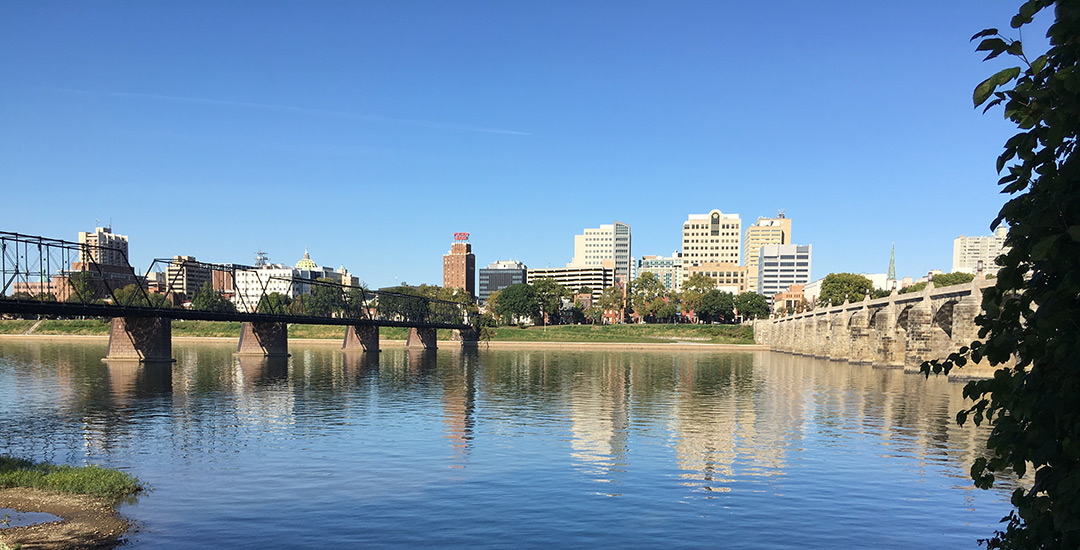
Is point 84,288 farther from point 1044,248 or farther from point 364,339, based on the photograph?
point 1044,248

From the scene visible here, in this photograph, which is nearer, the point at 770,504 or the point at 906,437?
the point at 770,504

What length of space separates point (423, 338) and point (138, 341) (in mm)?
77407

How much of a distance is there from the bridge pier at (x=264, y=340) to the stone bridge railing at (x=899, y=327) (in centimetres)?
10722

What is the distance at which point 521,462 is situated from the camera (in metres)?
36.2

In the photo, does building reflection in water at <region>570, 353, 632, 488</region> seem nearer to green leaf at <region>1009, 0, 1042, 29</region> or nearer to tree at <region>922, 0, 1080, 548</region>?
tree at <region>922, 0, 1080, 548</region>

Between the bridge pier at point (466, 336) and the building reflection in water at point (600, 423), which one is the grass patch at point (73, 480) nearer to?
the building reflection in water at point (600, 423)

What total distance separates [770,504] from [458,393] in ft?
155

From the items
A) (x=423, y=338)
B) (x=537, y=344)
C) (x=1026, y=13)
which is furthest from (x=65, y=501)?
(x=537, y=344)

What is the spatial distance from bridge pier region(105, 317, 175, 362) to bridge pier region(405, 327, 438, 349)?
71.8m

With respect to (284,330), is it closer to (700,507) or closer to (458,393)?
(458,393)

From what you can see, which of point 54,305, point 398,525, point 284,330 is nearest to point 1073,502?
point 398,525

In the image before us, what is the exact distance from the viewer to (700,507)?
27594mm

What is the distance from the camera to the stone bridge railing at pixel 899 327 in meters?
85.6

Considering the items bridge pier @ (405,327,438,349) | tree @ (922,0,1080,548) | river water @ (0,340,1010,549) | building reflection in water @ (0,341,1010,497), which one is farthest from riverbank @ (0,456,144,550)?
bridge pier @ (405,327,438,349)
